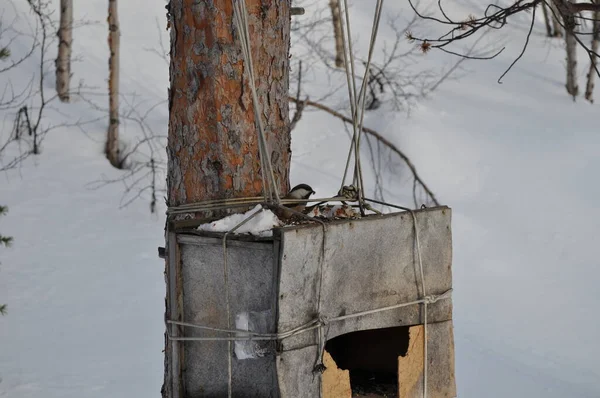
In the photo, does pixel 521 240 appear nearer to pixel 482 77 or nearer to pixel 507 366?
pixel 507 366

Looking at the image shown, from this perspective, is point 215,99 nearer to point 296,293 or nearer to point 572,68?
point 296,293

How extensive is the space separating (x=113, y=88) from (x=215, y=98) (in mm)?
5939

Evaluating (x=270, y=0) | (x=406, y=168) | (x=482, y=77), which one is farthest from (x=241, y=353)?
(x=482, y=77)

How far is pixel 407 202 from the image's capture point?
25.8ft

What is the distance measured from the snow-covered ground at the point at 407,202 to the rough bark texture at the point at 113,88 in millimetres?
185

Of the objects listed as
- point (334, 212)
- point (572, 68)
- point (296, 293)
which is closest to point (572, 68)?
point (572, 68)

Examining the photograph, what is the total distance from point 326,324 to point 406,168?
659 cm

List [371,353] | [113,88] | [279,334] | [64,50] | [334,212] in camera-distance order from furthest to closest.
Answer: [64,50] → [113,88] → [371,353] → [334,212] → [279,334]

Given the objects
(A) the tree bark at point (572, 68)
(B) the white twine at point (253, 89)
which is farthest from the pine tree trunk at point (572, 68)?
(B) the white twine at point (253, 89)

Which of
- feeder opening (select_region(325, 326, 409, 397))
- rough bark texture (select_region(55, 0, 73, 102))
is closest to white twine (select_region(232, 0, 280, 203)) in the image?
feeder opening (select_region(325, 326, 409, 397))

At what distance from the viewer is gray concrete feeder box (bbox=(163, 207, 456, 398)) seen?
5.49 feet

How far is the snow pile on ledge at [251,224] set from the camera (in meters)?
1.81

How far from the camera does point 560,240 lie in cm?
732

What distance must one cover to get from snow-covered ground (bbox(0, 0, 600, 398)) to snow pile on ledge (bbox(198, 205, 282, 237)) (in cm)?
321
